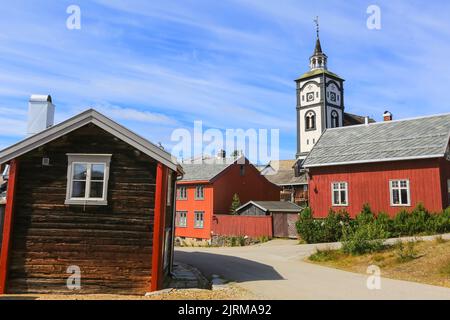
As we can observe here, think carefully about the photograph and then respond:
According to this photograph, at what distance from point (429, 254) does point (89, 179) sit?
13798 millimetres

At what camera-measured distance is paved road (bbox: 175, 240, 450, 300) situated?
11.2 m

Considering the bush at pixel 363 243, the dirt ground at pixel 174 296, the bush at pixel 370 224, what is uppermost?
the bush at pixel 370 224

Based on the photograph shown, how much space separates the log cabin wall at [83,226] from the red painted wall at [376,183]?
59.3ft

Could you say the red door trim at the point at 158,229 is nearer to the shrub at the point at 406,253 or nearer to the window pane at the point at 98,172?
the window pane at the point at 98,172

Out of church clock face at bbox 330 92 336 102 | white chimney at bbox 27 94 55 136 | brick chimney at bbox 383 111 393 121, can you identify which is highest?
church clock face at bbox 330 92 336 102

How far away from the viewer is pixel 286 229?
96.9ft

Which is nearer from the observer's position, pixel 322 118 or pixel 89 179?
pixel 89 179

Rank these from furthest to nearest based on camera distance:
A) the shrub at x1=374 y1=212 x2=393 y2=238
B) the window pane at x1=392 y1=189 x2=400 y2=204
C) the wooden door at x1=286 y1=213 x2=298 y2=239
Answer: the wooden door at x1=286 y1=213 x2=298 y2=239 < the window pane at x1=392 y1=189 x2=400 y2=204 < the shrub at x1=374 y1=212 x2=393 y2=238

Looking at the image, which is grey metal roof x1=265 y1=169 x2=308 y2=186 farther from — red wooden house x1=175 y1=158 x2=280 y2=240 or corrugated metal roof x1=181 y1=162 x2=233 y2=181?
corrugated metal roof x1=181 y1=162 x2=233 y2=181

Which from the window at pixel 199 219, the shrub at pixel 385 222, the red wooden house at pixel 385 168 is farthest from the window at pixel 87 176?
the window at pixel 199 219

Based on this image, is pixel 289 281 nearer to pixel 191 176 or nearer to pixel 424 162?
pixel 424 162

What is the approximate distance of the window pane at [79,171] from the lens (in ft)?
40.1

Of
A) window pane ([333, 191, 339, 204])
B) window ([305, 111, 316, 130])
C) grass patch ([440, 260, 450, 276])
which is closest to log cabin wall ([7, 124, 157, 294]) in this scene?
grass patch ([440, 260, 450, 276])
